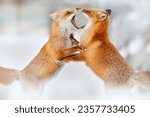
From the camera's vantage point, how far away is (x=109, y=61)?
64.4 inches

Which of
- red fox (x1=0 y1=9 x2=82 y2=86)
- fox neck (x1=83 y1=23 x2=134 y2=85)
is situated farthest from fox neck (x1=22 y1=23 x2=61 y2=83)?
fox neck (x1=83 y1=23 x2=134 y2=85)

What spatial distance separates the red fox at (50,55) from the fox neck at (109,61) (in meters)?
0.06

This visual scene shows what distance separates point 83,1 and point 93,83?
0.27 meters

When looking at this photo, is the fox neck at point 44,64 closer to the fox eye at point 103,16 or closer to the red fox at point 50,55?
the red fox at point 50,55

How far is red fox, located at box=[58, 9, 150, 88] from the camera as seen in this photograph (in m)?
1.63

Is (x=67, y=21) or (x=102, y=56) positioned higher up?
(x=67, y=21)

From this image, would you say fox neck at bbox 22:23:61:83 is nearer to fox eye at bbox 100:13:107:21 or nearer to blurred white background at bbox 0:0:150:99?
blurred white background at bbox 0:0:150:99

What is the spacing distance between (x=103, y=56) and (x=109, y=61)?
0.08 feet

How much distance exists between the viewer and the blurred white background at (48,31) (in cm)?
163

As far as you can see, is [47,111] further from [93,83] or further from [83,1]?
[83,1]

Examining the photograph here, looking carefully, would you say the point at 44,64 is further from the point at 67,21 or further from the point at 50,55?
the point at 67,21

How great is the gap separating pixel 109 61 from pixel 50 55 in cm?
20

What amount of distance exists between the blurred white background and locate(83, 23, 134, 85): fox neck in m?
0.02

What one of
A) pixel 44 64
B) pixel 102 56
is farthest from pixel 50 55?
pixel 102 56
